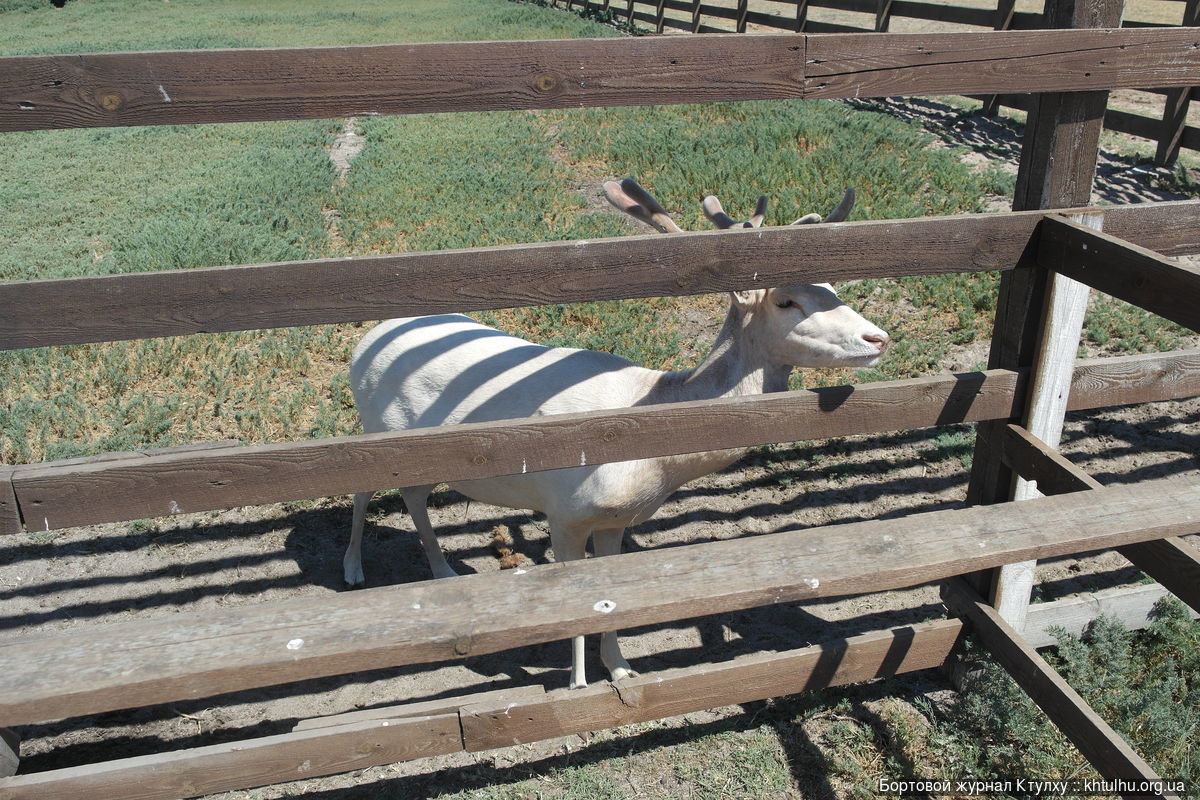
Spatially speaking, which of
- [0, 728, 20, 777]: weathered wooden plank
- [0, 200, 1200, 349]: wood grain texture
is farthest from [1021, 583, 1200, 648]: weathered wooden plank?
[0, 728, 20, 777]: weathered wooden plank

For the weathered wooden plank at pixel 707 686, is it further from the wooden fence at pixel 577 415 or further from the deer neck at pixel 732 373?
the deer neck at pixel 732 373

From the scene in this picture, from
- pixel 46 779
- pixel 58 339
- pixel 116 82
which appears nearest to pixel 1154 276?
pixel 116 82

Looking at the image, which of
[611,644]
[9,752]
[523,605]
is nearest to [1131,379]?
[611,644]

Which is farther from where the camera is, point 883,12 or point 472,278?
point 883,12

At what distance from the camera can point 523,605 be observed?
5.58 feet

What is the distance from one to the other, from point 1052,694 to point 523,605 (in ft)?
7.33

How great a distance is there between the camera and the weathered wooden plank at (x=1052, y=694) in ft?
8.39

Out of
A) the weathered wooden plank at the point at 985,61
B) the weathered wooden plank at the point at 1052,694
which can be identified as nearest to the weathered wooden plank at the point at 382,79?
the weathered wooden plank at the point at 985,61

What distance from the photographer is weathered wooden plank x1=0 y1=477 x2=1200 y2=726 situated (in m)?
1.59

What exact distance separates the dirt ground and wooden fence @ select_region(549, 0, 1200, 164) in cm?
269

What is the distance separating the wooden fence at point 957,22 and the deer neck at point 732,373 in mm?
1248

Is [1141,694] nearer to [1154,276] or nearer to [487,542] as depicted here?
[1154,276]

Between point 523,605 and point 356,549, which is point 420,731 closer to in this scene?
point 523,605

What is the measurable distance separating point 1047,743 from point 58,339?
3831 mm
